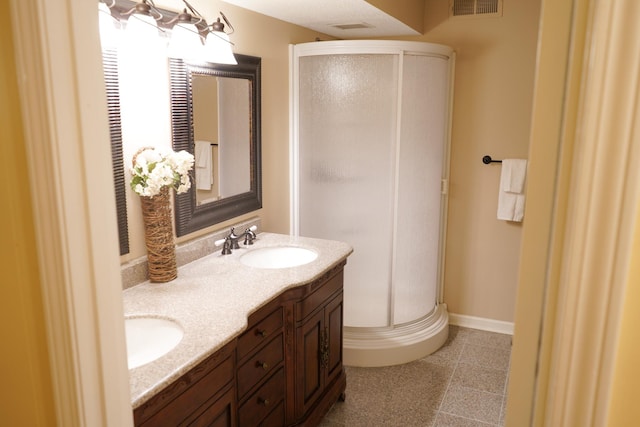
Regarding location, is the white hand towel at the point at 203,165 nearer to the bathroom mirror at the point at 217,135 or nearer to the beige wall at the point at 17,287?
the bathroom mirror at the point at 217,135

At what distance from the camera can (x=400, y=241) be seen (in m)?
3.28

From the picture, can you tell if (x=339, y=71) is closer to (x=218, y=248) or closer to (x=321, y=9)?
(x=321, y=9)

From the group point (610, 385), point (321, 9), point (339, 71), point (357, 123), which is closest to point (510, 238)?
point (357, 123)

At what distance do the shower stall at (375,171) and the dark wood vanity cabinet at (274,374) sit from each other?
0.61 m

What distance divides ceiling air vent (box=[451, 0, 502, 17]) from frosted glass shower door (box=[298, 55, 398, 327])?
79cm

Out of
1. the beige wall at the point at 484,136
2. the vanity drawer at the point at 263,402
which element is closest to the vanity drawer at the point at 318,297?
the vanity drawer at the point at 263,402

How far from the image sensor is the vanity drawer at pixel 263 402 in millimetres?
1907

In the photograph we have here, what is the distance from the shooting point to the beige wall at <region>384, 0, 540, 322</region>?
3.38m

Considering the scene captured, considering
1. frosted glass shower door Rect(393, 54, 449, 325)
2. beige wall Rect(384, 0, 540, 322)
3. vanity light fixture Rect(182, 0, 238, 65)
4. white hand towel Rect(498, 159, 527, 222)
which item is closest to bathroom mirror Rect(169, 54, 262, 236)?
vanity light fixture Rect(182, 0, 238, 65)

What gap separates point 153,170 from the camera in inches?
76.3

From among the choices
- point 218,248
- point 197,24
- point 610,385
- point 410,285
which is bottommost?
point 410,285

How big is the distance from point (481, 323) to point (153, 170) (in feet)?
9.13

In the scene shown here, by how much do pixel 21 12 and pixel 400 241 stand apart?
2704 millimetres

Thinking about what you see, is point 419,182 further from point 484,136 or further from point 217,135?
point 217,135
